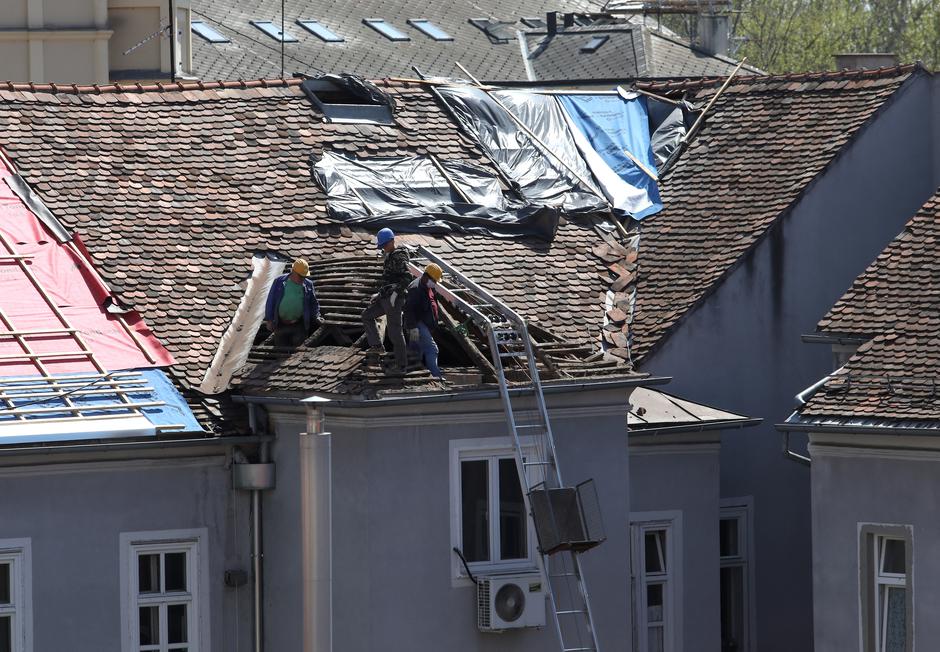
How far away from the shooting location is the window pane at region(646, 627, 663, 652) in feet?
84.7

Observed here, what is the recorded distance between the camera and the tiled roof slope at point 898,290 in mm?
23344

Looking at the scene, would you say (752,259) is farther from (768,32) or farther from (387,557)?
(768,32)

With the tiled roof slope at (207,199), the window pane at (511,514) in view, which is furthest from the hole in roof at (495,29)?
the window pane at (511,514)


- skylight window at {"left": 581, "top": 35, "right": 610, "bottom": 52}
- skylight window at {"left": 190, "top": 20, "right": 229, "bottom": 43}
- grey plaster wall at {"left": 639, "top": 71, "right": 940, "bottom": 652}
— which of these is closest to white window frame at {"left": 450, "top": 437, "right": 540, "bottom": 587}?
grey plaster wall at {"left": 639, "top": 71, "right": 940, "bottom": 652}

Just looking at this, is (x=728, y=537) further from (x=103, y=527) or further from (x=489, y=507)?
(x=103, y=527)

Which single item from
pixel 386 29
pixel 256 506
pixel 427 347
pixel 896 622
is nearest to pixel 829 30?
pixel 386 29

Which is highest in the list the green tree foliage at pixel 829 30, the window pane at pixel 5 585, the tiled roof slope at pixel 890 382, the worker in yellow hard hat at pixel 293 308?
the green tree foliage at pixel 829 30

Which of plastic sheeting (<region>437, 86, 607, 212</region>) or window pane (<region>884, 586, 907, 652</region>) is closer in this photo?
window pane (<region>884, 586, 907, 652</region>)

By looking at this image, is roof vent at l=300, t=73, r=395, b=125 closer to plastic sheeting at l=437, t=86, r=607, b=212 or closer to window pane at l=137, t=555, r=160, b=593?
plastic sheeting at l=437, t=86, r=607, b=212

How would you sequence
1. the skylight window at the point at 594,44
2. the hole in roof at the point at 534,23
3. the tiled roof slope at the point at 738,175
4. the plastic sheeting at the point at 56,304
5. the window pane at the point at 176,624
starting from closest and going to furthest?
the window pane at the point at 176,624 < the plastic sheeting at the point at 56,304 < the tiled roof slope at the point at 738,175 < the skylight window at the point at 594,44 < the hole in roof at the point at 534,23

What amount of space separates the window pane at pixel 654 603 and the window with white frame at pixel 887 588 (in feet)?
12.1

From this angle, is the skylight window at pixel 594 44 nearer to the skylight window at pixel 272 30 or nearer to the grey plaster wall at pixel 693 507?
the skylight window at pixel 272 30

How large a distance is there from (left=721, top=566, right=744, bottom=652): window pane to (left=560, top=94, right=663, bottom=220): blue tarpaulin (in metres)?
5.38

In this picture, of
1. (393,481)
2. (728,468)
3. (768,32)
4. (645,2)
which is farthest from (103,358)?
(768,32)
